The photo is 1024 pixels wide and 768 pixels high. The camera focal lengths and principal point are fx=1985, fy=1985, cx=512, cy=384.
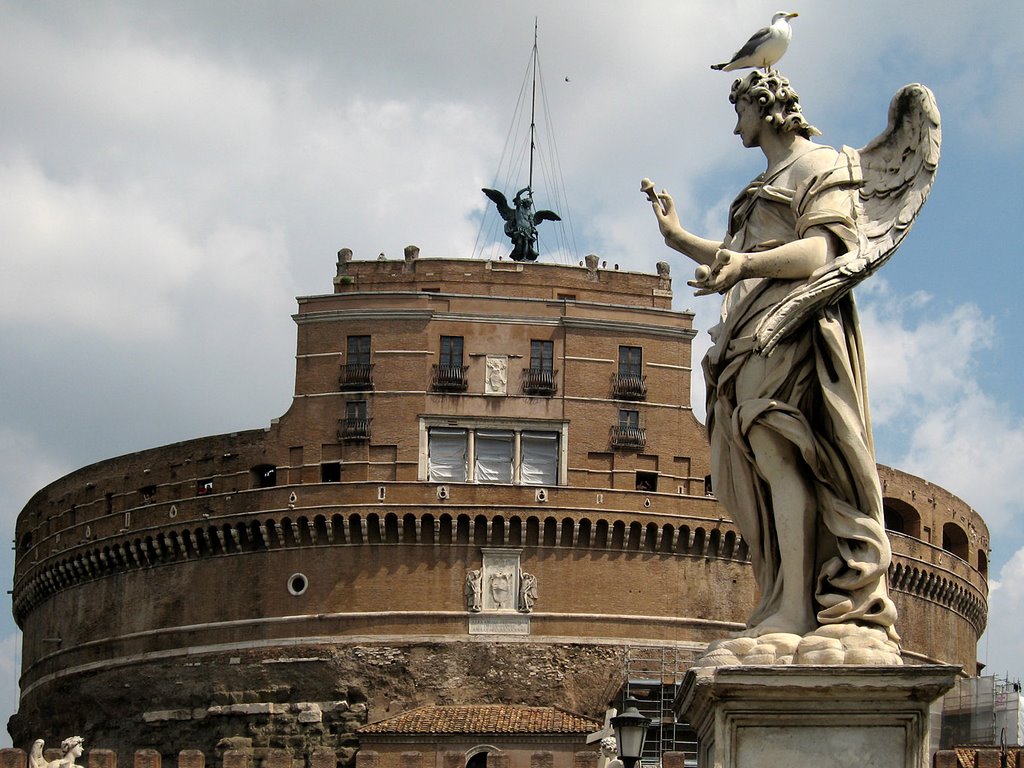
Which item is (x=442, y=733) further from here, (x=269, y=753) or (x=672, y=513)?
(x=672, y=513)

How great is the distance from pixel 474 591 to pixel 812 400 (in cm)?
4750

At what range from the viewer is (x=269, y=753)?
52.3 m

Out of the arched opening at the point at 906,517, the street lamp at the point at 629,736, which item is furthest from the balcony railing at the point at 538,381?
the street lamp at the point at 629,736

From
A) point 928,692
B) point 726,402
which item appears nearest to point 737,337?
point 726,402

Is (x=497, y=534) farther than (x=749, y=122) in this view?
Yes

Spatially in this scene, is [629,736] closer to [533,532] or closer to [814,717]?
[814,717]

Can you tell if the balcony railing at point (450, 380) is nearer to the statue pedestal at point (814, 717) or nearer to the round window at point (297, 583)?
the round window at point (297, 583)

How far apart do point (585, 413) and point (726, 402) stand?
4844 centimetres

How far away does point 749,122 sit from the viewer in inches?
235

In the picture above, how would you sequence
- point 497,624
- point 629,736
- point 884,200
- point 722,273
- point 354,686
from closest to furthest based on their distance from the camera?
point 722,273
point 884,200
point 629,736
point 354,686
point 497,624

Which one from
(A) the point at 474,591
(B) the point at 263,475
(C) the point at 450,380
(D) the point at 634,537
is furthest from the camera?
(B) the point at 263,475

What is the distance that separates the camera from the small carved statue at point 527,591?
52.7 m

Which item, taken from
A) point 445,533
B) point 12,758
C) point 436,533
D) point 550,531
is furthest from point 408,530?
point 12,758

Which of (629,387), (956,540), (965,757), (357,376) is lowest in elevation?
(965,757)
